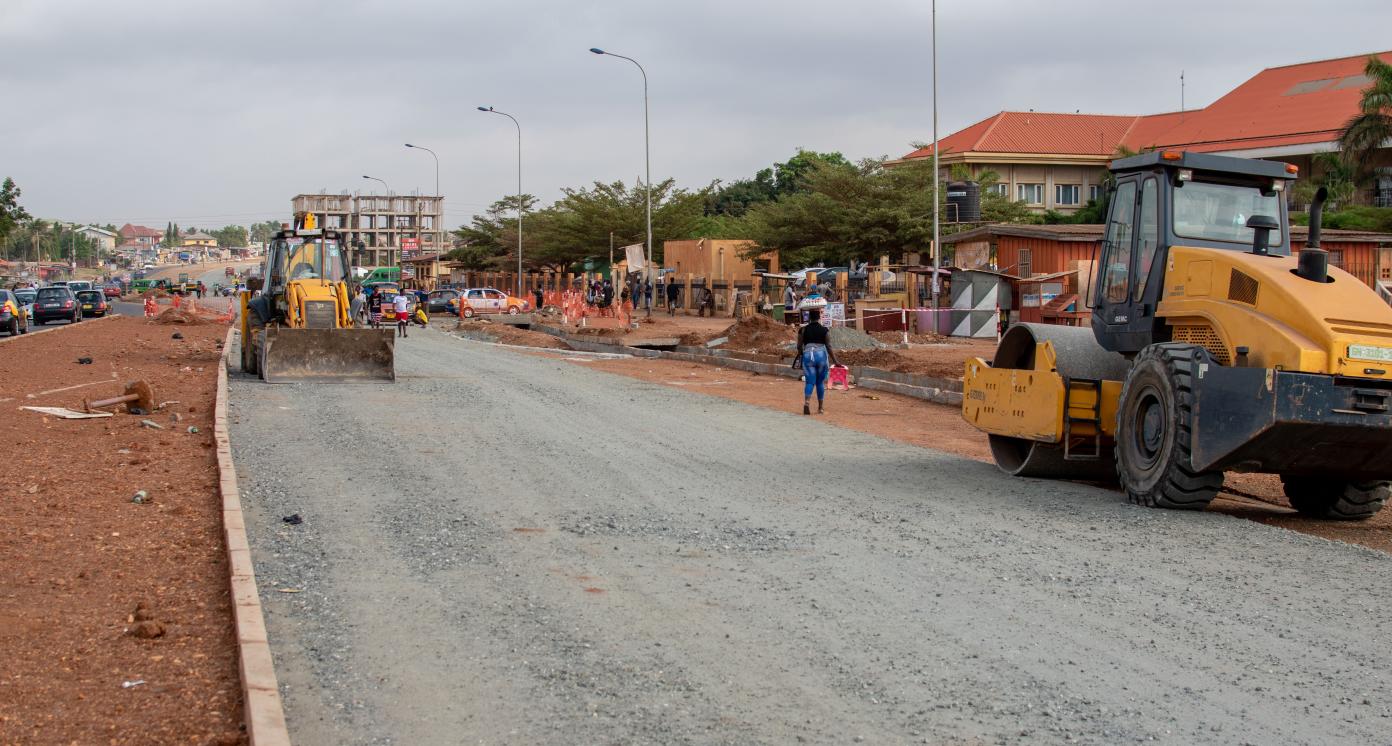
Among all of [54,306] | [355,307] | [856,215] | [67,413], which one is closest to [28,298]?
[54,306]

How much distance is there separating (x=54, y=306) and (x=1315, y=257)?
5322 cm

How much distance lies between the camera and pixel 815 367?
20.2 m

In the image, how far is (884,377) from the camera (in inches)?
1009

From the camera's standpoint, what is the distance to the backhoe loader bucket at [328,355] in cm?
2372

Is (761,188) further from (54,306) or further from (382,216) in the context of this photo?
(382,216)

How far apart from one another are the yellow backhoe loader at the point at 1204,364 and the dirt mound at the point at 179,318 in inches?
1755

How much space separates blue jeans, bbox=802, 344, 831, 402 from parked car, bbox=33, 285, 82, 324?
142ft

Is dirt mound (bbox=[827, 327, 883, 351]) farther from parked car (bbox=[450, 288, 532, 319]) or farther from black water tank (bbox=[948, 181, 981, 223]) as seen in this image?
parked car (bbox=[450, 288, 532, 319])

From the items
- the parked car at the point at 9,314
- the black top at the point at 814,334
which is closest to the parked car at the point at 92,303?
the parked car at the point at 9,314

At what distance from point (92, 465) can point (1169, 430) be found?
974cm

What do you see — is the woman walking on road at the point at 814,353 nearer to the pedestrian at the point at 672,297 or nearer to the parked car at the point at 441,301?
the pedestrian at the point at 672,297

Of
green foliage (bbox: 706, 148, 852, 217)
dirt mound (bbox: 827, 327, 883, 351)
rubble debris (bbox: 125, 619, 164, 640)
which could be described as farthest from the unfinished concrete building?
rubble debris (bbox: 125, 619, 164, 640)

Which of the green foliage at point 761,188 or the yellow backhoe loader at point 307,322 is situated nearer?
the yellow backhoe loader at point 307,322

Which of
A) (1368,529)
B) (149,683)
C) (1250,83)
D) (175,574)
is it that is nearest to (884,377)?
(1368,529)
